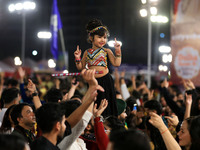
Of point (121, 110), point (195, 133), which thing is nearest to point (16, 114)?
point (121, 110)

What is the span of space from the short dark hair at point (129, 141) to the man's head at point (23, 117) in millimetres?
1911

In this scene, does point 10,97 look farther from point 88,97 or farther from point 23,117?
point 88,97

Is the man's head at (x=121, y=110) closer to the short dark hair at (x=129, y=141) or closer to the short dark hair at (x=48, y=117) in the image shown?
the short dark hair at (x=48, y=117)

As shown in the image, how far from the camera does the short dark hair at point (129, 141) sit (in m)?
2.48

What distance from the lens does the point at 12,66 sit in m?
35.4

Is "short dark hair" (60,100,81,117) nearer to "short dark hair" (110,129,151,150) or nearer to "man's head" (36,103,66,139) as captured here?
"man's head" (36,103,66,139)

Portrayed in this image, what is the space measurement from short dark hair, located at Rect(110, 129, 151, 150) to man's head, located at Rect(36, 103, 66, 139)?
0.85 m

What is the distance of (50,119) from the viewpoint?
334 cm

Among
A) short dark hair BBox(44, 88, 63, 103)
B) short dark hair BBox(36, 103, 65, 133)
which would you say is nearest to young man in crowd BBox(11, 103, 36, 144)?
short dark hair BBox(36, 103, 65, 133)

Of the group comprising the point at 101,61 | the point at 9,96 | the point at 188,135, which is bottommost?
the point at 188,135

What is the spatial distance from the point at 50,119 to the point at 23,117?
111 cm

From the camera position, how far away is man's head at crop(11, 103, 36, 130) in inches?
170

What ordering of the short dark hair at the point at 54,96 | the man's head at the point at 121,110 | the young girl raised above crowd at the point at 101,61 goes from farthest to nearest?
the short dark hair at the point at 54,96 < the man's head at the point at 121,110 < the young girl raised above crowd at the point at 101,61

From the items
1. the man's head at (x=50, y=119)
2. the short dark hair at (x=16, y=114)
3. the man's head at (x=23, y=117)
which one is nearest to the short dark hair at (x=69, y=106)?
the man's head at (x=23, y=117)
